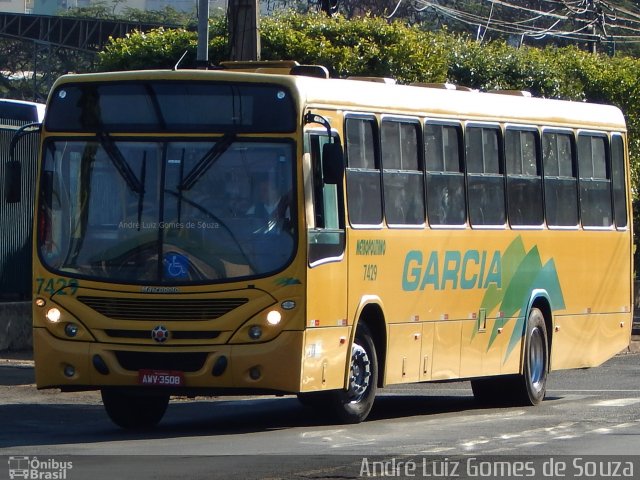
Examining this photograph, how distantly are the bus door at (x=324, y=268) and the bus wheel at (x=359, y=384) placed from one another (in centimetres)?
30

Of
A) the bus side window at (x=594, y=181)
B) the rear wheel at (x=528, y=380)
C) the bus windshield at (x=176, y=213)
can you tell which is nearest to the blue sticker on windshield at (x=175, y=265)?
the bus windshield at (x=176, y=213)

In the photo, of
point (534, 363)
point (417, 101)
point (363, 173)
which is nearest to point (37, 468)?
point (363, 173)

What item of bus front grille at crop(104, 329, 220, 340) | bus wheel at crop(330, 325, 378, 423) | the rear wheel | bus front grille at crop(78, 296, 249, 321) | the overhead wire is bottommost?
the rear wheel

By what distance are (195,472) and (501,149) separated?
23.0 feet

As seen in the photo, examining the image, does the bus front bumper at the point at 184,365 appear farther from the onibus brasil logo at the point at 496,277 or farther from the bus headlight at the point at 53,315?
the onibus brasil logo at the point at 496,277

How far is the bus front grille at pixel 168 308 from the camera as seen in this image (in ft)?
39.5

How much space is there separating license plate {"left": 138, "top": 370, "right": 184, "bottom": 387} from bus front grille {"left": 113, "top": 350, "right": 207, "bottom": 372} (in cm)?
4

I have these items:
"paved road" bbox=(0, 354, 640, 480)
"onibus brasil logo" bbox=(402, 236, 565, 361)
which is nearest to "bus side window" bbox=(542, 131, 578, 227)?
"onibus brasil logo" bbox=(402, 236, 565, 361)

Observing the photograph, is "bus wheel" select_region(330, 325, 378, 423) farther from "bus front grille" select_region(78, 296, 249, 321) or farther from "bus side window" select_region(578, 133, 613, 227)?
"bus side window" select_region(578, 133, 613, 227)

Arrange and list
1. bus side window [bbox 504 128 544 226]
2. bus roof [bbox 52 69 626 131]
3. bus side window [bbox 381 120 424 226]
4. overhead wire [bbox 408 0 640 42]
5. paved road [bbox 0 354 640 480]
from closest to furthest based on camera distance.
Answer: paved road [bbox 0 354 640 480]
bus roof [bbox 52 69 626 131]
bus side window [bbox 381 120 424 226]
bus side window [bbox 504 128 544 226]
overhead wire [bbox 408 0 640 42]

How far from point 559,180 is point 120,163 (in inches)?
240

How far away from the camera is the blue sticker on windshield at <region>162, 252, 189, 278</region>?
12141mm

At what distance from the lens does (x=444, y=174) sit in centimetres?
1463

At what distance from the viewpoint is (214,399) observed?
54.4 ft
